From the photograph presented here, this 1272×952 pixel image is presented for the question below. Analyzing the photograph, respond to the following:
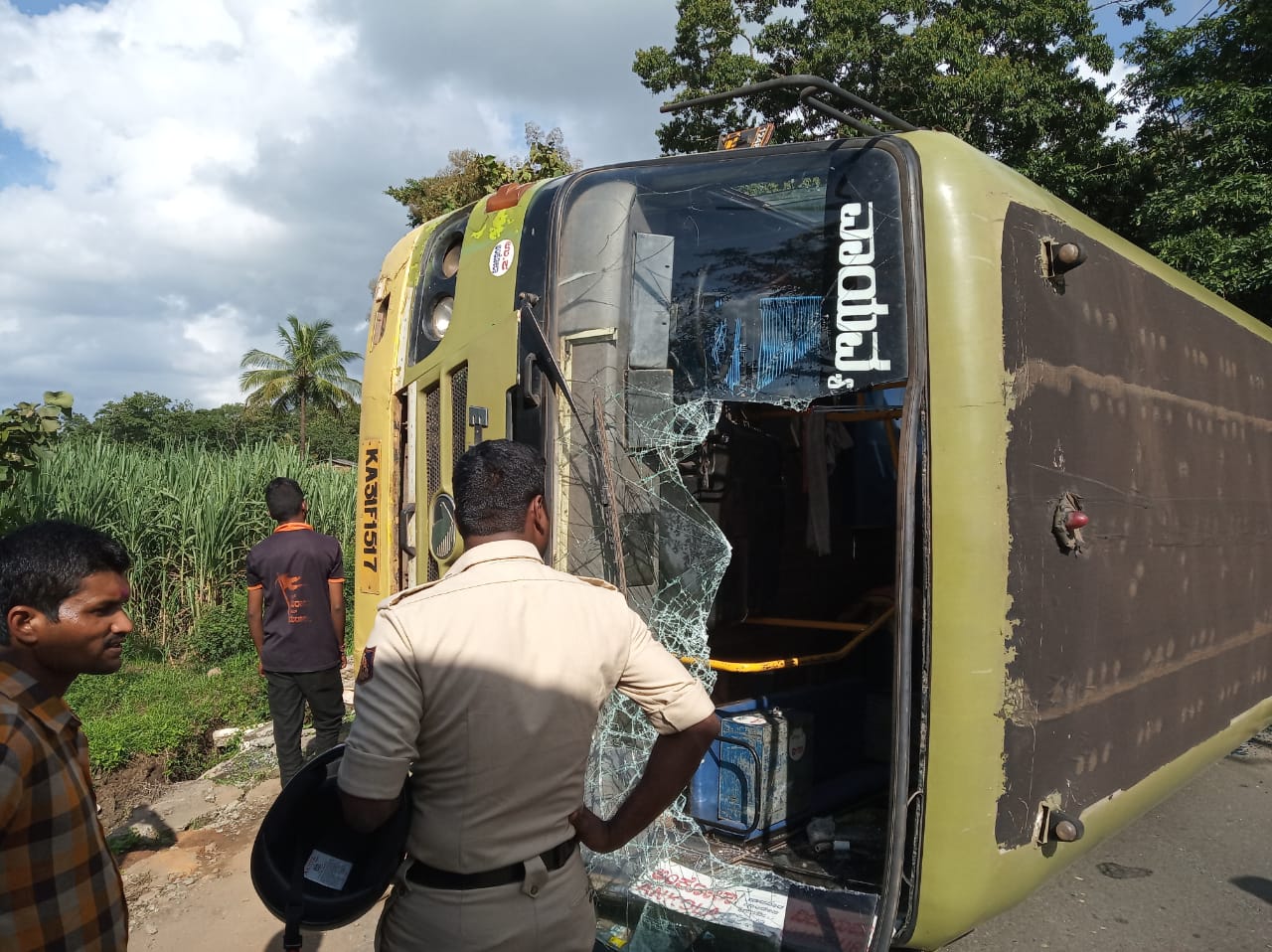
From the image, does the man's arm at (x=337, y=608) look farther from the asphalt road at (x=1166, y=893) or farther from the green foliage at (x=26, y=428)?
the asphalt road at (x=1166, y=893)

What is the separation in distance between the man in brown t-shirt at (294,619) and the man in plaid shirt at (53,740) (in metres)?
2.83

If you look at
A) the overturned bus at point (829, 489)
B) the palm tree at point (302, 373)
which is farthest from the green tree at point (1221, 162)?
the palm tree at point (302, 373)

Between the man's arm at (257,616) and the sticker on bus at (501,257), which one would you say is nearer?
the sticker on bus at (501,257)

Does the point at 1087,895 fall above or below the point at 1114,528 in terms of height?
below

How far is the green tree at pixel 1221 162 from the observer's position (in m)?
7.46

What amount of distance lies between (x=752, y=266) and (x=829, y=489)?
153 centimetres

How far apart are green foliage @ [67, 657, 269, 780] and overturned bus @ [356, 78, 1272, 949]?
8.93ft

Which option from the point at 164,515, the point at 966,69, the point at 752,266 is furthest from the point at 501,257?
the point at 966,69

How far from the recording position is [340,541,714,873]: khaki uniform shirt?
62.9 inches

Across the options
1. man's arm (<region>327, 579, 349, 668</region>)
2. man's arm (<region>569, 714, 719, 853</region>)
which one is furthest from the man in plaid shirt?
man's arm (<region>327, 579, 349, 668</region>)

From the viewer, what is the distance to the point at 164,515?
28.2ft

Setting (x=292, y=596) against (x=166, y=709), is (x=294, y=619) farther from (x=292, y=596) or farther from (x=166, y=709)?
(x=166, y=709)

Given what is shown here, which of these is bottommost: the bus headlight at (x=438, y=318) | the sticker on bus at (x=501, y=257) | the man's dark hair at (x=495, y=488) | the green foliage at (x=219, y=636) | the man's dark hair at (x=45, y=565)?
the green foliage at (x=219, y=636)

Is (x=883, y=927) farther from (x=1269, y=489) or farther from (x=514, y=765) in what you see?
(x=1269, y=489)
